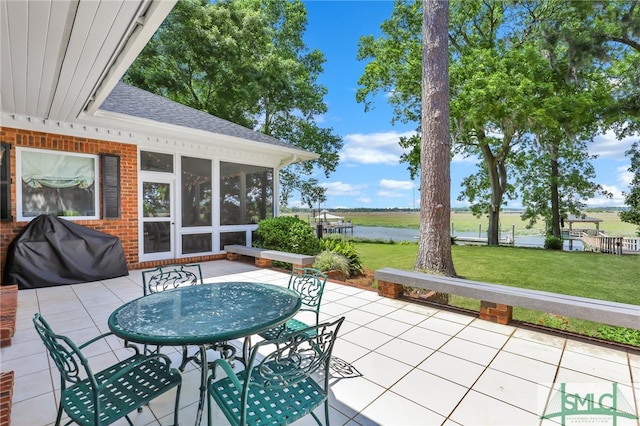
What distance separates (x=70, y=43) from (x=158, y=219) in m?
4.60

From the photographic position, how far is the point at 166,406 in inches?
83.7

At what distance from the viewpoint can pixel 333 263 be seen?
19.5 ft

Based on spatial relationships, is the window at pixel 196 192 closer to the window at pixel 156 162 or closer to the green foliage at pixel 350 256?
the window at pixel 156 162

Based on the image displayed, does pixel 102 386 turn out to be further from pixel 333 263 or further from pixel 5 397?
pixel 333 263

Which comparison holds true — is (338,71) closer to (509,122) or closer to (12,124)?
(509,122)

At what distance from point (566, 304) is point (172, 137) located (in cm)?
740

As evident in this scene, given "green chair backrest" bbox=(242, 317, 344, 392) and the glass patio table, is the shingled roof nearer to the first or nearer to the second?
the glass patio table

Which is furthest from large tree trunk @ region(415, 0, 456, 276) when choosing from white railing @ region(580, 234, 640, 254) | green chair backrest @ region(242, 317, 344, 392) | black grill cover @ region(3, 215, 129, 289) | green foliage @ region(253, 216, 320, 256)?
white railing @ region(580, 234, 640, 254)

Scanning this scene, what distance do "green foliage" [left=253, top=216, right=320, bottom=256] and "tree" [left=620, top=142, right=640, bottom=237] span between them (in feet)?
44.0

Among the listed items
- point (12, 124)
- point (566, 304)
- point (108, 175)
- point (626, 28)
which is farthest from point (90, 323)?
point (626, 28)

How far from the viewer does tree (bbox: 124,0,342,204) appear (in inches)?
508

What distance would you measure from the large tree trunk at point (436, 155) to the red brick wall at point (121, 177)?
589cm

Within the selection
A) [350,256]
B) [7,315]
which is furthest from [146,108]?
[350,256]

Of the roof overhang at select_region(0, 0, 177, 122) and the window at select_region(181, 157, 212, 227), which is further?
the window at select_region(181, 157, 212, 227)
